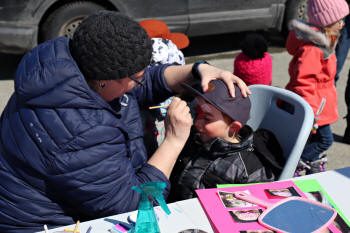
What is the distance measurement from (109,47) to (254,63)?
185 centimetres

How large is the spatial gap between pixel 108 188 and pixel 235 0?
4.40 metres

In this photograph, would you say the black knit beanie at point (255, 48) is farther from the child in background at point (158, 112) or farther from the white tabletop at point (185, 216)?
the white tabletop at point (185, 216)

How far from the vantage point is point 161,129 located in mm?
2598

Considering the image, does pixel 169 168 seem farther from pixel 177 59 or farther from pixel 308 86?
pixel 308 86

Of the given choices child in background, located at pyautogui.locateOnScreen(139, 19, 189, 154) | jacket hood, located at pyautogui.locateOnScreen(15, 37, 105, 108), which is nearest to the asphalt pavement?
child in background, located at pyautogui.locateOnScreen(139, 19, 189, 154)

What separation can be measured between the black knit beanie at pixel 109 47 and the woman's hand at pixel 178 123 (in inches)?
10.4

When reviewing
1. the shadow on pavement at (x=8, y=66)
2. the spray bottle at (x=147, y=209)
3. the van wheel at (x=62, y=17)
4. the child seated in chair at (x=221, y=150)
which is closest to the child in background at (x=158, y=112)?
the child seated in chair at (x=221, y=150)

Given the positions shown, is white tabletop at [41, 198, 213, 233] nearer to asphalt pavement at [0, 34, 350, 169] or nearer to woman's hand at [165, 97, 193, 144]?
woman's hand at [165, 97, 193, 144]

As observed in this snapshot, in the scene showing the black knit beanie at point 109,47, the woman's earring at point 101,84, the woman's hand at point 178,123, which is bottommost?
the woman's hand at point 178,123

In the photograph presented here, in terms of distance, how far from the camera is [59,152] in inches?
62.6

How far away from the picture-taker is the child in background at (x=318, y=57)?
3131 millimetres

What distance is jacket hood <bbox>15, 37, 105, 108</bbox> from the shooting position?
1.59 m

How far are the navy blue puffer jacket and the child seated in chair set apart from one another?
1.38 ft

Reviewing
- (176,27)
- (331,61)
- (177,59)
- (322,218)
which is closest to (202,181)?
(322,218)
